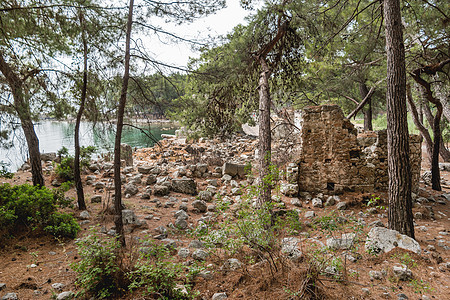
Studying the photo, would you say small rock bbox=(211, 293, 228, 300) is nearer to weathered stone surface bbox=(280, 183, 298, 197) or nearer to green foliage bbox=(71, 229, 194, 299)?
green foliage bbox=(71, 229, 194, 299)

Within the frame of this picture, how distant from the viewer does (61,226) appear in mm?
4516

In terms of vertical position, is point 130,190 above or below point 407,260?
above

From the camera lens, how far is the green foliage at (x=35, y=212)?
446 cm

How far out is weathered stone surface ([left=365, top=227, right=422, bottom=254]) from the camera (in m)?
3.75

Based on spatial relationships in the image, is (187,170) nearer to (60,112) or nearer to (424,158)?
(60,112)

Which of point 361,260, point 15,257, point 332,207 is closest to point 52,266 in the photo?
point 15,257

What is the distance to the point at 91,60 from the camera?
4.69 metres

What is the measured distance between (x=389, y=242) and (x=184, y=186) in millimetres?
5776

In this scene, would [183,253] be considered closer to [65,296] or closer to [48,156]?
[65,296]

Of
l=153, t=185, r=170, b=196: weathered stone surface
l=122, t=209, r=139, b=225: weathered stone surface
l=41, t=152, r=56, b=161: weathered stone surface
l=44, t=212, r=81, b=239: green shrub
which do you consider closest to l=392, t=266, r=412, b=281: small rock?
l=122, t=209, r=139, b=225: weathered stone surface

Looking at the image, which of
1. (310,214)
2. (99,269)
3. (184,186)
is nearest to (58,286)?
(99,269)

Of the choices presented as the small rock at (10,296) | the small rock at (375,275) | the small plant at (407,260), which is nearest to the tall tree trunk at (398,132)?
the small plant at (407,260)

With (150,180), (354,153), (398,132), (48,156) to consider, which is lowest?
(150,180)

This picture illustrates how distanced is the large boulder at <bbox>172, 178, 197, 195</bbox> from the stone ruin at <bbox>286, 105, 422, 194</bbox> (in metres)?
3.06
